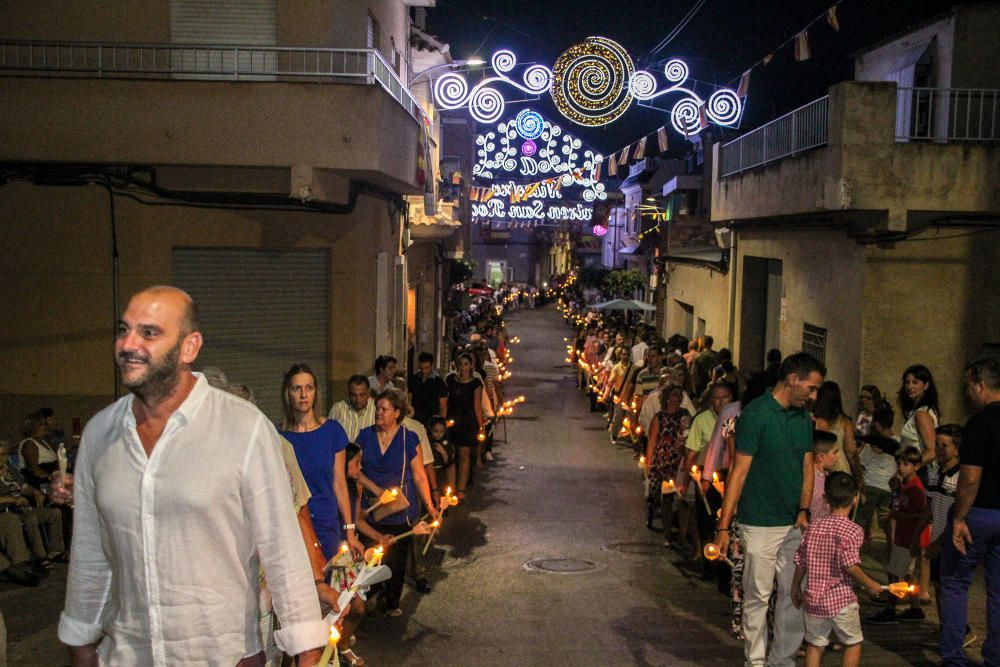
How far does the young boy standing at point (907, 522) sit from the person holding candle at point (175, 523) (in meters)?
6.73

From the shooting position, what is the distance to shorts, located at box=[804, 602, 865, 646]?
650 cm

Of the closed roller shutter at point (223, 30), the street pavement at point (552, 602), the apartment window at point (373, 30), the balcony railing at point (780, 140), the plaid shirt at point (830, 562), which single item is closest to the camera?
the plaid shirt at point (830, 562)

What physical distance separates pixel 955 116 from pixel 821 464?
841cm

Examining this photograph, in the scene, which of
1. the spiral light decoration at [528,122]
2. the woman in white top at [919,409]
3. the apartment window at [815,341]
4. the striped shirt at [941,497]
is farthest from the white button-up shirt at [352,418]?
the spiral light decoration at [528,122]

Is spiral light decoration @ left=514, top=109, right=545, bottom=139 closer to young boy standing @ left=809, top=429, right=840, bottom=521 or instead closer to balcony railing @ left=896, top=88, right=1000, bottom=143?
balcony railing @ left=896, top=88, right=1000, bottom=143

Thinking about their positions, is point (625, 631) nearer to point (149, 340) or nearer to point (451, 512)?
point (451, 512)

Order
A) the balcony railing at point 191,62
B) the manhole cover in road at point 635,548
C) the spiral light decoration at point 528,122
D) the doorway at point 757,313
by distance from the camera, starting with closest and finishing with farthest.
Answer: the manhole cover in road at point 635,548 → the balcony railing at point 191,62 → the doorway at point 757,313 → the spiral light decoration at point 528,122

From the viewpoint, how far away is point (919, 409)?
1007cm

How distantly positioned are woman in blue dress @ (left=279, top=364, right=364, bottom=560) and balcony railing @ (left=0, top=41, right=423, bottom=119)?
6126mm

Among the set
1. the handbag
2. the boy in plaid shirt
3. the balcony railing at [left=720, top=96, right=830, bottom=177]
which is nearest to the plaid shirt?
the boy in plaid shirt

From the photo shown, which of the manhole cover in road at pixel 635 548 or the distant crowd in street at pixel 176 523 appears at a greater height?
the distant crowd in street at pixel 176 523

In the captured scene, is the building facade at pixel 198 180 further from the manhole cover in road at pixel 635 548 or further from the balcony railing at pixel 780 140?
the balcony railing at pixel 780 140

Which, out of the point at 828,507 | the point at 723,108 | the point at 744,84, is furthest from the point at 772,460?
the point at 723,108

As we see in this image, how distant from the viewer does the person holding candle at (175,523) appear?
3.38 metres
